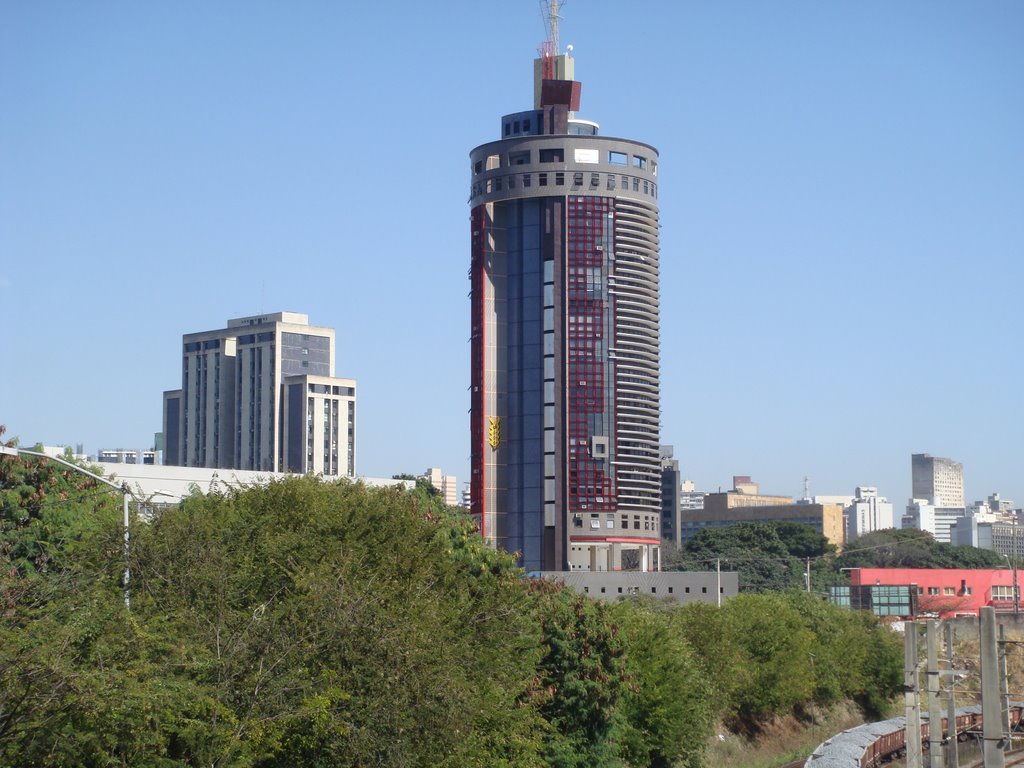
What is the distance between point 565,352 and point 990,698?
12407cm

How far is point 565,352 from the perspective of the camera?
169250mm

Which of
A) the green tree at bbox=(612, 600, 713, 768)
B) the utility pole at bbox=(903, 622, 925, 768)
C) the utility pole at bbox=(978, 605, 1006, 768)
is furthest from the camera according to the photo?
the green tree at bbox=(612, 600, 713, 768)

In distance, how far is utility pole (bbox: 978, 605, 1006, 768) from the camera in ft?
151

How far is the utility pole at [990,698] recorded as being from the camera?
151 feet

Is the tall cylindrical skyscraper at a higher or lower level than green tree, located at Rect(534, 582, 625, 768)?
higher

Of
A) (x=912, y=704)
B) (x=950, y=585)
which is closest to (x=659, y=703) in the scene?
(x=912, y=704)

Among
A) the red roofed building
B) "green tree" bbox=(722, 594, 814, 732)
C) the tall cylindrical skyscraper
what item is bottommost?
"green tree" bbox=(722, 594, 814, 732)

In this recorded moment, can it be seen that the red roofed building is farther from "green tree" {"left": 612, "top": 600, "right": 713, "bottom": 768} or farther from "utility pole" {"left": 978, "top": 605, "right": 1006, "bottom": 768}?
"utility pole" {"left": 978, "top": 605, "right": 1006, "bottom": 768}

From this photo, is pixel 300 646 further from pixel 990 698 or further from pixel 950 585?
pixel 950 585

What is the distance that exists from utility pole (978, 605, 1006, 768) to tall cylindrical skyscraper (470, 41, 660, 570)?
396ft

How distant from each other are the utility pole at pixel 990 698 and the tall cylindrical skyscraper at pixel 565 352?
120716mm

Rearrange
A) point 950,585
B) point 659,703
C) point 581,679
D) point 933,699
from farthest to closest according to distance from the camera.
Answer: point 950,585
point 659,703
point 933,699
point 581,679

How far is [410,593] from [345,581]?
384 centimetres

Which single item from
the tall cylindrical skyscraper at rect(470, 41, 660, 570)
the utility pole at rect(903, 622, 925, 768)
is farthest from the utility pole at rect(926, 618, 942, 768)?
the tall cylindrical skyscraper at rect(470, 41, 660, 570)
